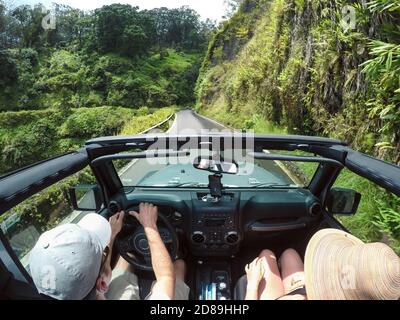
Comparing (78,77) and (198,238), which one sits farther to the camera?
(78,77)

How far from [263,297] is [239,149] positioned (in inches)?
39.2

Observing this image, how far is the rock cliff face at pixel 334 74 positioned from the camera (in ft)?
22.0

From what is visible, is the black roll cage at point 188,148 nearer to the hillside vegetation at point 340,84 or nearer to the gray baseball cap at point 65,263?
the gray baseball cap at point 65,263

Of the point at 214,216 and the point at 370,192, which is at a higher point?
the point at 214,216

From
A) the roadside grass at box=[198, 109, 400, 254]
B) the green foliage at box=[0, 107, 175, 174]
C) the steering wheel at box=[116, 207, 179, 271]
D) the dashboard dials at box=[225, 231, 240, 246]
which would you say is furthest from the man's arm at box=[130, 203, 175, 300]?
the green foliage at box=[0, 107, 175, 174]

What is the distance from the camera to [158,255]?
8.69ft

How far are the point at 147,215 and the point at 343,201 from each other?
1.57m

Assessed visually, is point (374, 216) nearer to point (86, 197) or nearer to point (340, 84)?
point (86, 197)

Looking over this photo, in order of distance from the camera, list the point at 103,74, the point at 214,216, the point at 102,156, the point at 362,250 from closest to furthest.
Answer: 1. the point at 362,250
2. the point at 102,156
3. the point at 214,216
4. the point at 103,74

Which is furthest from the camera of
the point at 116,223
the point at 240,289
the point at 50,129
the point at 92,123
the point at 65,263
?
the point at 92,123

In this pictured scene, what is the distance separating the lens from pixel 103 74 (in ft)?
281

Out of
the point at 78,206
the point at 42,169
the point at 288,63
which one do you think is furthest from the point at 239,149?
the point at 288,63

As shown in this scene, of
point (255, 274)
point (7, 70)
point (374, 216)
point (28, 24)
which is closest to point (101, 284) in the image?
point (255, 274)
